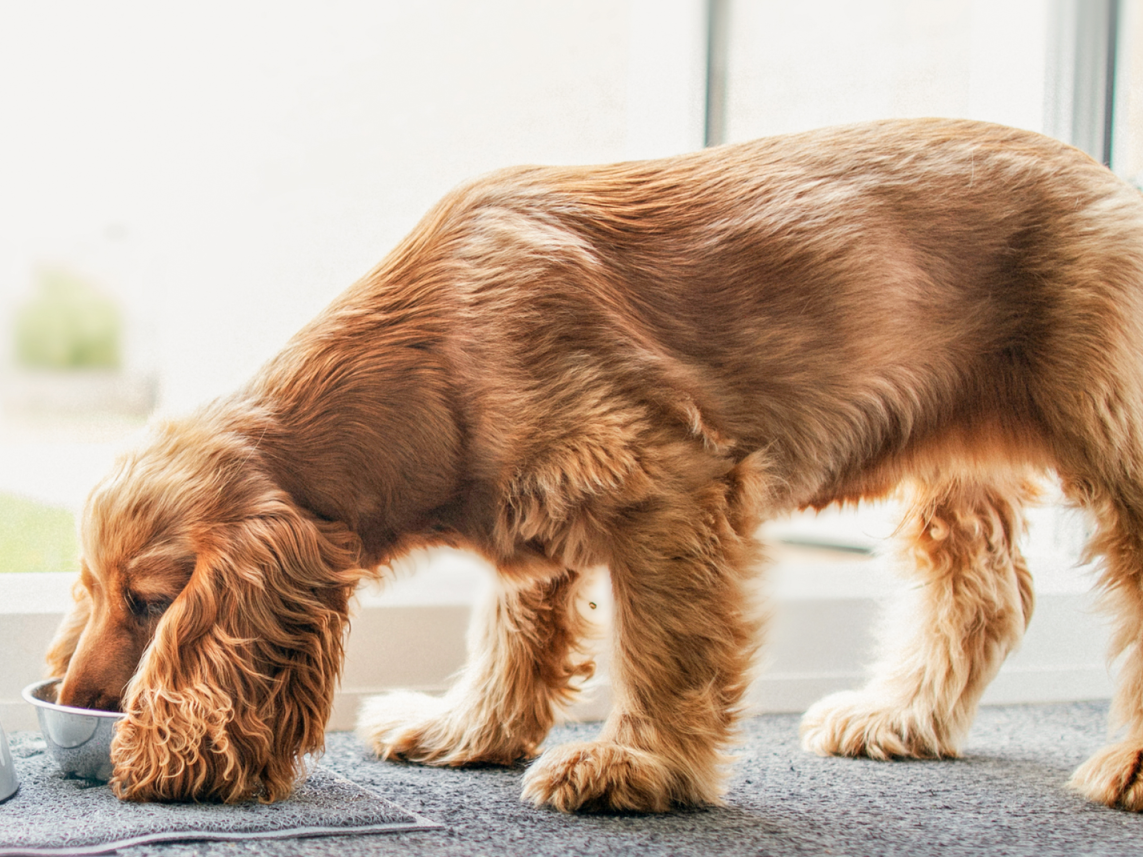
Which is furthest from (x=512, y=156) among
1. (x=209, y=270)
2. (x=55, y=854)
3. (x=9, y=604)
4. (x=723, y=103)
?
(x=55, y=854)

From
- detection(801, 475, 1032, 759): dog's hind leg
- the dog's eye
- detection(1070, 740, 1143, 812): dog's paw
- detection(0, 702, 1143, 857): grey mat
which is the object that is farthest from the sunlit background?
detection(1070, 740, 1143, 812): dog's paw

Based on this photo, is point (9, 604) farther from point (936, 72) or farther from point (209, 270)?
point (936, 72)

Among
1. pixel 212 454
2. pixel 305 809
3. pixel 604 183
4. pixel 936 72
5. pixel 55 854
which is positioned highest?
pixel 936 72

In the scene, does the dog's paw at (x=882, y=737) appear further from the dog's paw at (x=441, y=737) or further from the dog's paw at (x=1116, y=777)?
the dog's paw at (x=441, y=737)

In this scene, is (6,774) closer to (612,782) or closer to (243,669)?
(243,669)

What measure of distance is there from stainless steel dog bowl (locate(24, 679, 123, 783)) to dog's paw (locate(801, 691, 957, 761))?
1285mm

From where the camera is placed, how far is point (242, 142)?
240 centimetres

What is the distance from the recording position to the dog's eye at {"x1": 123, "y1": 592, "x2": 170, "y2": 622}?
5.33ft

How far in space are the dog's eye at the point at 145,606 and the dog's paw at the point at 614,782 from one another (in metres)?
0.62

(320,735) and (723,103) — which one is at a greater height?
(723,103)

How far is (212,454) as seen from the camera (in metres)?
1.62

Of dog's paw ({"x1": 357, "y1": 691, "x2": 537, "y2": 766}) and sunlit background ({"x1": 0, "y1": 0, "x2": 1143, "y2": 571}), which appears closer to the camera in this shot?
dog's paw ({"x1": 357, "y1": 691, "x2": 537, "y2": 766})

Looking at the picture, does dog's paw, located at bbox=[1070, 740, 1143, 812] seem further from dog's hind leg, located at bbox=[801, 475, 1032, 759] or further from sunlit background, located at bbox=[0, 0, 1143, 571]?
sunlit background, located at bbox=[0, 0, 1143, 571]

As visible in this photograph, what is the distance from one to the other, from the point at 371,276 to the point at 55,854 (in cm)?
91
